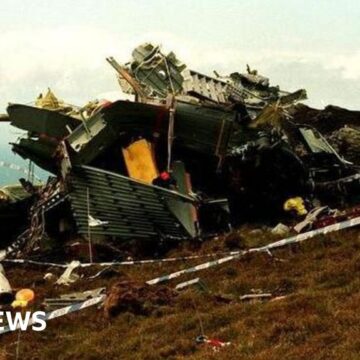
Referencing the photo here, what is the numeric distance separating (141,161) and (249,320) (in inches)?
305

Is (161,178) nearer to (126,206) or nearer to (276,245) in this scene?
(126,206)

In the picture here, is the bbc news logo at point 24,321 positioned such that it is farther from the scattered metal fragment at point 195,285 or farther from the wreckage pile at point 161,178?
the wreckage pile at point 161,178

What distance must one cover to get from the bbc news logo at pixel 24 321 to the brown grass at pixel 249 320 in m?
0.18

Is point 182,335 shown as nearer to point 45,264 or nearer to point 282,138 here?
point 45,264

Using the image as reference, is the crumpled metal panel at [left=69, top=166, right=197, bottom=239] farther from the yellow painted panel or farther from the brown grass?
the brown grass

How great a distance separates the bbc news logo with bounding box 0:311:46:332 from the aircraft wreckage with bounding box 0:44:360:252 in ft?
14.1

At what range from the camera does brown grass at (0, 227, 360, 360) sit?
25.5 ft

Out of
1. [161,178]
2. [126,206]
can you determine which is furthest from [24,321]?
[161,178]

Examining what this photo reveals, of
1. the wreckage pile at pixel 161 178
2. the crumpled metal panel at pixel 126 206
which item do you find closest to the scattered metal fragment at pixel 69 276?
the wreckage pile at pixel 161 178

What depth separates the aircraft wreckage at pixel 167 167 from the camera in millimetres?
15430

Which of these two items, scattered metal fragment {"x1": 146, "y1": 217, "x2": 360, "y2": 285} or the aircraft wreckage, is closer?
scattered metal fragment {"x1": 146, "y1": 217, "x2": 360, "y2": 285}

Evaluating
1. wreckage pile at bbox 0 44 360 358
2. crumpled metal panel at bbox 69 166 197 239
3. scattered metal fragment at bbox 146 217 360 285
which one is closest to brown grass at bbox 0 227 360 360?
scattered metal fragment at bbox 146 217 360 285

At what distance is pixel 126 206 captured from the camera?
15.3 meters

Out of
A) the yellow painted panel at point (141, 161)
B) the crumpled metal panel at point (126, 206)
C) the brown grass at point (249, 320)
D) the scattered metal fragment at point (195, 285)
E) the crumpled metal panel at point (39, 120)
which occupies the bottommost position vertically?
the brown grass at point (249, 320)
